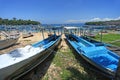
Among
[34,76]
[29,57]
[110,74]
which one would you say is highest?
[29,57]

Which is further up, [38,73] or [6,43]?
[6,43]

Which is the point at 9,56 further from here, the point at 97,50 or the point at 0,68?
the point at 97,50

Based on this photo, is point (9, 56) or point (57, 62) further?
point (57, 62)

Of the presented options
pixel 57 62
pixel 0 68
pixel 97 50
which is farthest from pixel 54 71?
pixel 0 68

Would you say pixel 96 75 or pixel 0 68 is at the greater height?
pixel 0 68

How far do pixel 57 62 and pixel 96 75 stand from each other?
7.38 feet

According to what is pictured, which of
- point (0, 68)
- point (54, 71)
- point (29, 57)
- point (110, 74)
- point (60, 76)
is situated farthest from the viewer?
point (54, 71)

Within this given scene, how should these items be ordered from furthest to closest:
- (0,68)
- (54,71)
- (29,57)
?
1. (54,71)
2. (29,57)
3. (0,68)

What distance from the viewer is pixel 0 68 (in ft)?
13.6

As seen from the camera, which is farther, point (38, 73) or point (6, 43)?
point (6, 43)

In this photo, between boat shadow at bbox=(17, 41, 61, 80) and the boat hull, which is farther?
the boat hull

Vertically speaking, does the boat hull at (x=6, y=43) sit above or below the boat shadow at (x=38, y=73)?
above

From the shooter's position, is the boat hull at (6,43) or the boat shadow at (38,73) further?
the boat hull at (6,43)

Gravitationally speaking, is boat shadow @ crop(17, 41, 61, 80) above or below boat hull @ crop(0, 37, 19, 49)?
below
